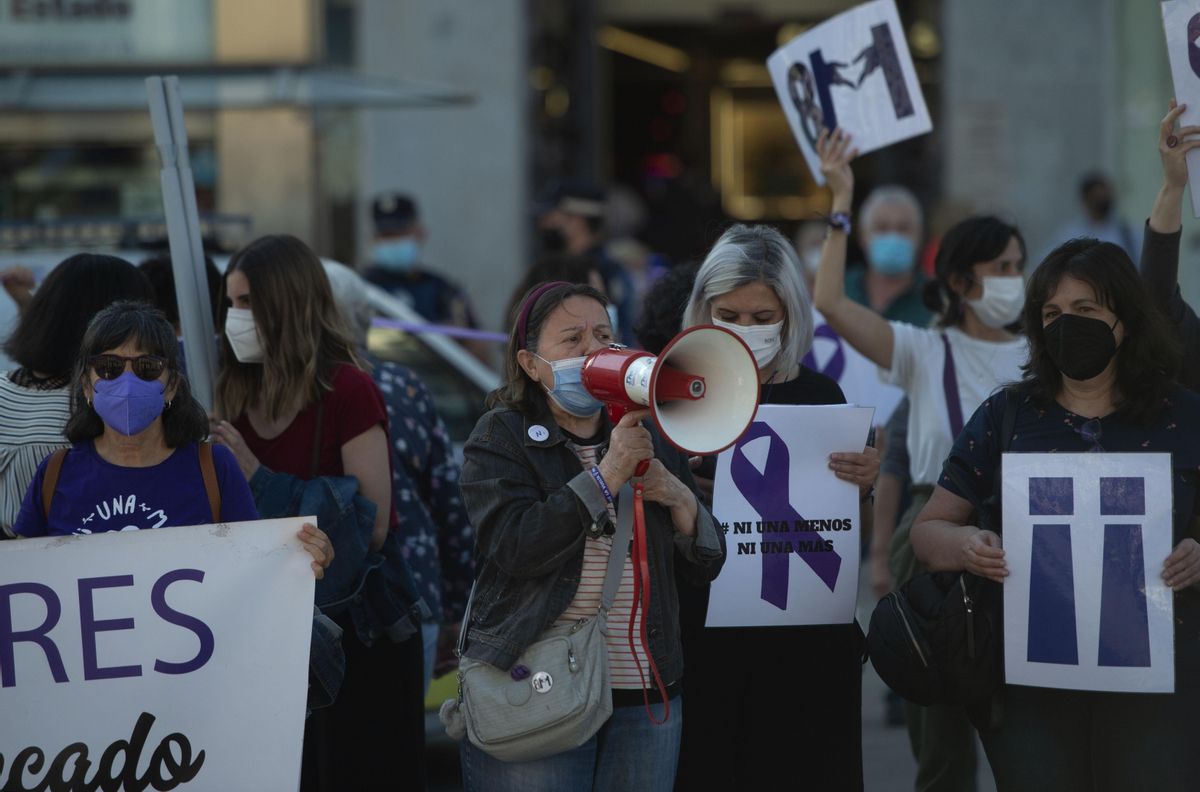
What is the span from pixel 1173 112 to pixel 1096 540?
1275 millimetres

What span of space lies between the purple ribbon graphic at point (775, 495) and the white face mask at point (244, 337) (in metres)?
1.38

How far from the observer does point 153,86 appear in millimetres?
4910

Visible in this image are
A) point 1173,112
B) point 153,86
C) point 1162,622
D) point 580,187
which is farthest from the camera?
point 580,187

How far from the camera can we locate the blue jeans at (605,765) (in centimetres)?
380

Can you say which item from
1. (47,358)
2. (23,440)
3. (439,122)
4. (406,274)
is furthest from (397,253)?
→ (23,440)

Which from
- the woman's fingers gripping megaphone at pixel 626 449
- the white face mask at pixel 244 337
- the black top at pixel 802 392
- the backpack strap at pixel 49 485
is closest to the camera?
the woman's fingers gripping megaphone at pixel 626 449

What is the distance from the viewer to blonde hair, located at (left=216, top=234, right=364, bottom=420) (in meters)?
4.62

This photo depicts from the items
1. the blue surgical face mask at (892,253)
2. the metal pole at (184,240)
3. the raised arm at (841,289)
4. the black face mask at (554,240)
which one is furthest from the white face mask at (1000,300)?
the black face mask at (554,240)

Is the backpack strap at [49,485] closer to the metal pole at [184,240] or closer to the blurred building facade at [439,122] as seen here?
the metal pole at [184,240]

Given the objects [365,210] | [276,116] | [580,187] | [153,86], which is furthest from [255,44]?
[153,86]

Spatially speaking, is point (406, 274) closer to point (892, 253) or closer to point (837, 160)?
point (892, 253)

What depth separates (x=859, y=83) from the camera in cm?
555

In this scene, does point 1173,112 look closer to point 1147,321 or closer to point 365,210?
point 1147,321

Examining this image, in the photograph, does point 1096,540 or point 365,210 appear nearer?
point 1096,540
